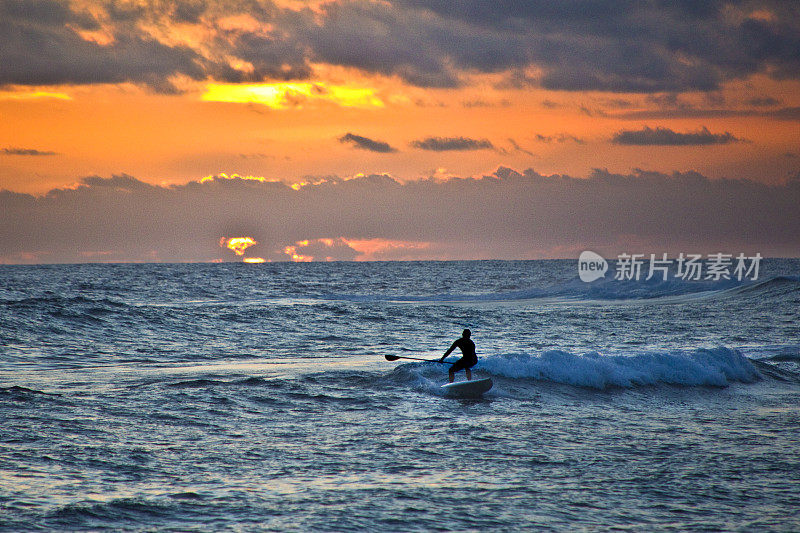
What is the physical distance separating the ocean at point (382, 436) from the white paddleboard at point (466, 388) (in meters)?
0.40

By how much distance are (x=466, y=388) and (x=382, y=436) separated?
15.3ft

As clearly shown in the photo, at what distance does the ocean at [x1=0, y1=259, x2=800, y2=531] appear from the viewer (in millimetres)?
8555

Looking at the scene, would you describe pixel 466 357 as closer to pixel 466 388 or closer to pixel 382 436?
pixel 466 388

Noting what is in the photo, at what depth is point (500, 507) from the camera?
28.6ft

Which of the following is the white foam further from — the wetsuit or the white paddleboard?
the white paddleboard

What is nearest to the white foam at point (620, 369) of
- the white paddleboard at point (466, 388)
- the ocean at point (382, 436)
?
the ocean at point (382, 436)

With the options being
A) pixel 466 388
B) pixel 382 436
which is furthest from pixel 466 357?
pixel 382 436

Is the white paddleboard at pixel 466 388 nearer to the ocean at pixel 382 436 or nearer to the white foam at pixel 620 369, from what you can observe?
the ocean at pixel 382 436

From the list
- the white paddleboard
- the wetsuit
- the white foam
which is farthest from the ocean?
the wetsuit

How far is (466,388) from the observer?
16.5 metres

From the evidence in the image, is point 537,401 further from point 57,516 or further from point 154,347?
point 154,347

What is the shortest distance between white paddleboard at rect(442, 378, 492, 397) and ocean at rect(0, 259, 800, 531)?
401 mm

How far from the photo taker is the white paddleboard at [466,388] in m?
16.4

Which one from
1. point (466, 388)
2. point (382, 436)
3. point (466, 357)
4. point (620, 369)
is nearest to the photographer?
point (382, 436)
